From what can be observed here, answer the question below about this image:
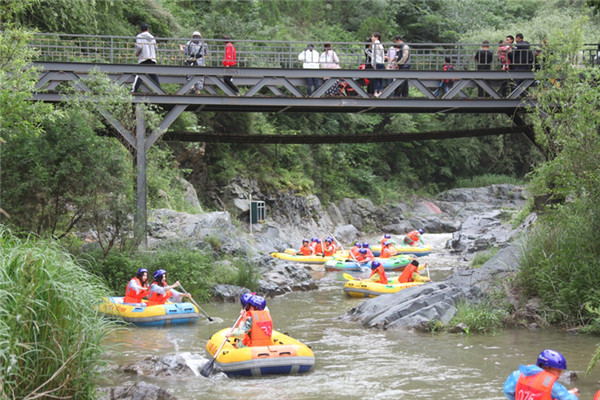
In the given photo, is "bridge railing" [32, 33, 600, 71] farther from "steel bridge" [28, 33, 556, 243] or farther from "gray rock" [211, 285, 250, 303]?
"gray rock" [211, 285, 250, 303]

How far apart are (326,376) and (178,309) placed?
4990mm

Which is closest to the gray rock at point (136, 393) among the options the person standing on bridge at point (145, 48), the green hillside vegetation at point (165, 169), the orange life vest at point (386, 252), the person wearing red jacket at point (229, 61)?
the green hillside vegetation at point (165, 169)

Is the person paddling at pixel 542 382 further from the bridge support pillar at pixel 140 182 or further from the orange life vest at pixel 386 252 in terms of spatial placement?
the orange life vest at pixel 386 252

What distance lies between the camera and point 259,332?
997 centimetres

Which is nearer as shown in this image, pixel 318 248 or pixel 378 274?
pixel 378 274

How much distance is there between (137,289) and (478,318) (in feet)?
22.7

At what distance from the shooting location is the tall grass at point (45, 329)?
5945 mm

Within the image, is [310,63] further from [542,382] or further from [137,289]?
[542,382]

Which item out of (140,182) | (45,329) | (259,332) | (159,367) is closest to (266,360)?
(259,332)

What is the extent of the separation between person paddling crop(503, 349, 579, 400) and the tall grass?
14.1 ft

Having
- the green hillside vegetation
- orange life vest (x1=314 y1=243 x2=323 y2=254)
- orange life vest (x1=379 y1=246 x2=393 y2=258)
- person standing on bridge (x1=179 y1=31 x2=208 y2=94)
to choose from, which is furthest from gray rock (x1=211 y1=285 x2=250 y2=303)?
orange life vest (x1=379 y1=246 x2=393 y2=258)

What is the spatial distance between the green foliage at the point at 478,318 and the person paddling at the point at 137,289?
6332 mm

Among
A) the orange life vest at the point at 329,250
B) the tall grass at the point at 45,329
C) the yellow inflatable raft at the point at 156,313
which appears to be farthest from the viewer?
the orange life vest at the point at 329,250

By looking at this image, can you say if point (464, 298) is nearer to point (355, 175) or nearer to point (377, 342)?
point (377, 342)
